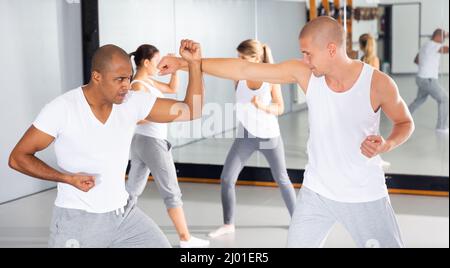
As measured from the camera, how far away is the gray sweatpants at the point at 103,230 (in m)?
3.47

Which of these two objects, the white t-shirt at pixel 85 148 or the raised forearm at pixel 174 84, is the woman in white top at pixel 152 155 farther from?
the white t-shirt at pixel 85 148

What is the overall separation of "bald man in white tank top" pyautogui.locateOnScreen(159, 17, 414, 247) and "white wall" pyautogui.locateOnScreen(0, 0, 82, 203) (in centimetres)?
400

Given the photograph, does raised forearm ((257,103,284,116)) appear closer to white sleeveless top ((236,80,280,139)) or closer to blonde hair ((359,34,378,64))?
white sleeveless top ((236,80,280,139))

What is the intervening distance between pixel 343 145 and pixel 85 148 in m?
1.11

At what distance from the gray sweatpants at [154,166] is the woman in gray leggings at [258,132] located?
567 millimetres

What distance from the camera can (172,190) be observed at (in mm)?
5465

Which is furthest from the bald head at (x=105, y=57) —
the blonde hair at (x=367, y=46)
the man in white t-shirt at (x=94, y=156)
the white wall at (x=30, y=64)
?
the blonde hair at (x=367, y=46)

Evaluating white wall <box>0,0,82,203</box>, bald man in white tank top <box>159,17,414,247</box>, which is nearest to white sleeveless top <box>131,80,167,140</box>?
bald man in white tank top <box>159,17,414,247</box>

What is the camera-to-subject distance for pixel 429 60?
736 cm

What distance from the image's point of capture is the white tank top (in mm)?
3590

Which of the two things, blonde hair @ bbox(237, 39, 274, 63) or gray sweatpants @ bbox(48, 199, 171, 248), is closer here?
gray sweatpants @ bbox(48, 199, 171, 248)

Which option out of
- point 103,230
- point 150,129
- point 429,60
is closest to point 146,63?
point 150,129

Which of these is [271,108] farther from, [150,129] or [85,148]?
[85,148]

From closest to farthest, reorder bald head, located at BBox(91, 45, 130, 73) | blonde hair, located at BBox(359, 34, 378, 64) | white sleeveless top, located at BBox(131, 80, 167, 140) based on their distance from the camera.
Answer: bald head, located at BBox(91, 45, 130, 73) < white sleeveless top, located at BBox(131, 80, 167, 140) < blonde hair, located at BBox(359, 34, 378, 64)
